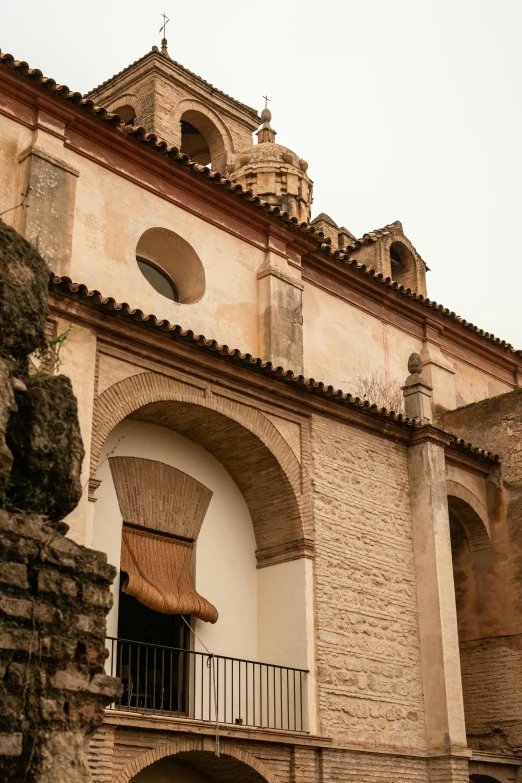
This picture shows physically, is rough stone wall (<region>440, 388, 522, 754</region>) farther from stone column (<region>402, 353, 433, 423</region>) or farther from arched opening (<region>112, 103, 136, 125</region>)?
arched opening (<region>112, 103, 136, 125</region>)

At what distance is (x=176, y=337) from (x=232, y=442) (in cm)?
166

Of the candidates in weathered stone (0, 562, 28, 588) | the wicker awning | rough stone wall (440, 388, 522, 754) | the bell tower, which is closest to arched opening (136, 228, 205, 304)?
the wicker awning

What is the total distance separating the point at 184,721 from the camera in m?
10.0

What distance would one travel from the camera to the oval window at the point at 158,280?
43.9 ft

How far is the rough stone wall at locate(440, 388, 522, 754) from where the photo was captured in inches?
563

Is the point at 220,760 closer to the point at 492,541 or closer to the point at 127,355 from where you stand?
the point at 127,355

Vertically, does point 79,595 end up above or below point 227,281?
below

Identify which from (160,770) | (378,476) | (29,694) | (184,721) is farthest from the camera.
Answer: (378,476)

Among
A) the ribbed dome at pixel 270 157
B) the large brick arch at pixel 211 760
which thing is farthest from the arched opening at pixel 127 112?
the large brick arch at pixel 211 760

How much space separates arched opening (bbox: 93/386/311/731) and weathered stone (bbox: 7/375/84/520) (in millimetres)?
5858

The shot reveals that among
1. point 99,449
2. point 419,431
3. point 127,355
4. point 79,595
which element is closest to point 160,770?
point 99,449

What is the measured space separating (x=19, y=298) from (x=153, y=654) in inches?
294

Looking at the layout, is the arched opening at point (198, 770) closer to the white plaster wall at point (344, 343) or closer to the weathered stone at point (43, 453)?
the white plaster wall at point (344, 343)

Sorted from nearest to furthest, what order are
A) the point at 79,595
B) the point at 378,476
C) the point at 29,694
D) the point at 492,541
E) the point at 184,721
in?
the point at 29,694
the point at 79,595
the point at 184,721
the point at 378,476
the point at 492,541
